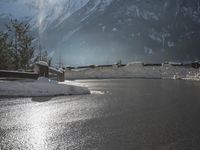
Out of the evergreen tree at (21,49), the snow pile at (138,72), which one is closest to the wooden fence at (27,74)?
the evergreen tree at (21,49)

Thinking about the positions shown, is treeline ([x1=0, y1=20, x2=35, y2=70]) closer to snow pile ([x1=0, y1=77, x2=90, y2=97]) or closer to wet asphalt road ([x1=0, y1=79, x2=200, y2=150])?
snow pile ([x1=0, y1=77, x2=90, y2=97])

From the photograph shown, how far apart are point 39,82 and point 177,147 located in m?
8.73

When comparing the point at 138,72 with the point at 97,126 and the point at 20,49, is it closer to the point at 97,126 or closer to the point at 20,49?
the point at 20,49

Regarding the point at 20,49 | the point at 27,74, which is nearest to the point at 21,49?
the point at 20,49

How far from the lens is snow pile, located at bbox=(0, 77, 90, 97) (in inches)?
465

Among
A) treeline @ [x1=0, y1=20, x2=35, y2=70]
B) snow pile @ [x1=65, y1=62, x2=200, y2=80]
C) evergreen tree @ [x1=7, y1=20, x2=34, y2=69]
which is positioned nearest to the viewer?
treeline @ [x1=0, y1=20, x2=35, y2=70]

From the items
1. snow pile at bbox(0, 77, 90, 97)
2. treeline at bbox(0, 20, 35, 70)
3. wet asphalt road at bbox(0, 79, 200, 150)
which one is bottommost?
wet asphalt road at bbox(0, 79, 200, 150)

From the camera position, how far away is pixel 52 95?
504 inches

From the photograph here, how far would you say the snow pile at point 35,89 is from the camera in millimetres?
11820

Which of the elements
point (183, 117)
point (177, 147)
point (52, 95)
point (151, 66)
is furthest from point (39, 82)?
point (151, 66)

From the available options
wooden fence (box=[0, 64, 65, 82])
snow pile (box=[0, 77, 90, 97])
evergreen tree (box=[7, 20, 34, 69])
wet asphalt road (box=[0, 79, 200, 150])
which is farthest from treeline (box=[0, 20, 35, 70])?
wet asphalt road (box=[0, 79, 200, 150])

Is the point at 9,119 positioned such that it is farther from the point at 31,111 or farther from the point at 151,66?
the point at 151,66

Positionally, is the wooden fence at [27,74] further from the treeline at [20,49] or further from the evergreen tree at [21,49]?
the evergreen tree at [21,49]

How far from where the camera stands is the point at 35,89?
12406mm
